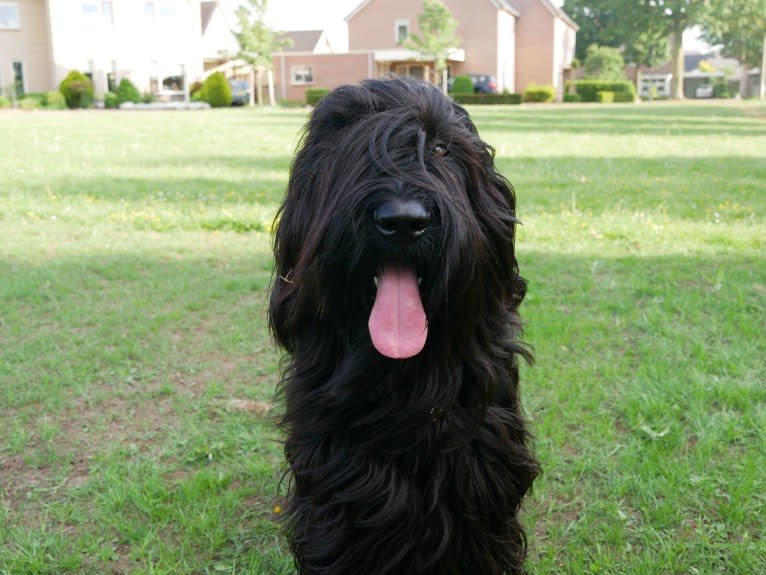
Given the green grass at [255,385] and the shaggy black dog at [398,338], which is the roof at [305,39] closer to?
the green grass at [255,385]

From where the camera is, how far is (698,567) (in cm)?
284

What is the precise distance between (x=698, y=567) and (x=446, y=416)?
1.34 metres

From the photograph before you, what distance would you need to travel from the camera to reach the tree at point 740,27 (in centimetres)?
6088

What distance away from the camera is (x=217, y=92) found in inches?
1752

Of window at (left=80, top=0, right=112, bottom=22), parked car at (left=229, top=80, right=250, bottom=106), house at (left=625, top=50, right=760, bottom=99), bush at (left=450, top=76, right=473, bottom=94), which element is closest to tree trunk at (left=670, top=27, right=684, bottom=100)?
house at (left=625, top=50, right=760, bottom=99)

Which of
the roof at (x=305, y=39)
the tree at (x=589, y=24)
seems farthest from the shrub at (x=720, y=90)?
the roof at (x=305, y=39)

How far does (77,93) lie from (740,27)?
54.2 m

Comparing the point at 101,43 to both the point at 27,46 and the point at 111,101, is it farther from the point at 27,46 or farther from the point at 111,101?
the point at 111,101

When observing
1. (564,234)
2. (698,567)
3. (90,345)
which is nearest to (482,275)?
(698,567)

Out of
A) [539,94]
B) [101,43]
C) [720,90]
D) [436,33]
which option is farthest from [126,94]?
[720,90]

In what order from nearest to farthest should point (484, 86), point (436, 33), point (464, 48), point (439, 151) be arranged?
point (439, 151) → point (484, 86) → point (436, 33) → point (464, 48)

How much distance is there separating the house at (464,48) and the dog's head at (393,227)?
51.5 metres

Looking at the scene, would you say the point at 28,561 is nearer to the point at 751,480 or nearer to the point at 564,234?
the point at 751,480

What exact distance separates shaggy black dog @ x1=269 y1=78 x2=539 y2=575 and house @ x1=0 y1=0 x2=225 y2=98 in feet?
168
